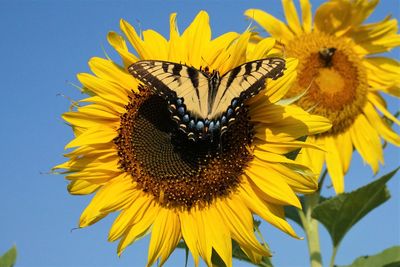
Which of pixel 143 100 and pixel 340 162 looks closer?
pixel 143 100

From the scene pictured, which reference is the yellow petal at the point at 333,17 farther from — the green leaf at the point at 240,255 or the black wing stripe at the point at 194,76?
the black wing stripe at the point at 194,76

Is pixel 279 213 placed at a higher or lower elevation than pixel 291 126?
lower

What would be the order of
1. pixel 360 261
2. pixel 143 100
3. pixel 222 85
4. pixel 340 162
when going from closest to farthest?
1. pixel 222 85
2. pixel 143 100
3. pixel 360 261
4. pixel 340 162

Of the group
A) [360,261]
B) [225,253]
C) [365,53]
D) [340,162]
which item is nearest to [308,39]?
[365,53]

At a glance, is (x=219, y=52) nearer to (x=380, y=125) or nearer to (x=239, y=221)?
(x=239, y=221)

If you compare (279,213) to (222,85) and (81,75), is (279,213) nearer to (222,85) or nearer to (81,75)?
(222,85)

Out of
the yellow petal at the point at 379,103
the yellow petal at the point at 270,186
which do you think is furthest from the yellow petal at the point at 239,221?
the yellow petal at the point at 379,103
